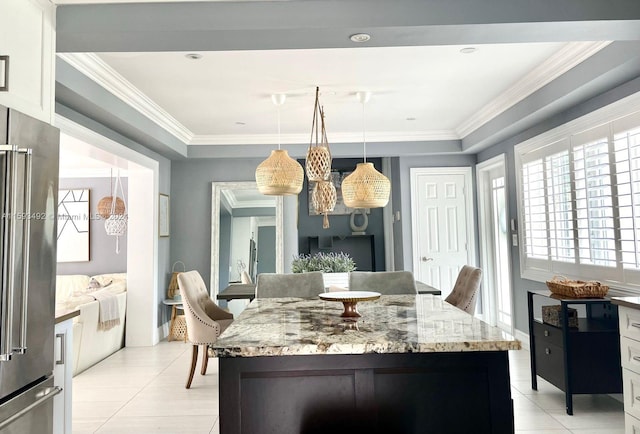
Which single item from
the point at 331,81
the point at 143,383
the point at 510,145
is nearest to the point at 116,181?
the point at 143,383

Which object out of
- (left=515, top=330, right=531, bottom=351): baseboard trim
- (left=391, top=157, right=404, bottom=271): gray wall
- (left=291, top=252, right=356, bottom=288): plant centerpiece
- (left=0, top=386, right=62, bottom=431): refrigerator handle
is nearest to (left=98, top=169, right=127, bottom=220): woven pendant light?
(left=291, top=252, right=356, bottom=288): plant centerpiece

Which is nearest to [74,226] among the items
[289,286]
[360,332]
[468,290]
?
[289,286]

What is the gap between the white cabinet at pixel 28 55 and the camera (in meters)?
1.82

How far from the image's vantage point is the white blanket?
14.4ft

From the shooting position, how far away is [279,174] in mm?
3172

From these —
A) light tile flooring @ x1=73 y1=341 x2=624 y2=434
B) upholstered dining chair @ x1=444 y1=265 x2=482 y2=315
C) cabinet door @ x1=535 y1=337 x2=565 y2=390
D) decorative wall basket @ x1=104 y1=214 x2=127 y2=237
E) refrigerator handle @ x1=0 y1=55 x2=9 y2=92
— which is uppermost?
refrigerator handle @ x1=0 y1=55 x2=9 y2=92

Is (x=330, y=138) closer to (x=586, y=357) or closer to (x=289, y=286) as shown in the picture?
(x=289, y=286)

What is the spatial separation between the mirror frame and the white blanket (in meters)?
1.32

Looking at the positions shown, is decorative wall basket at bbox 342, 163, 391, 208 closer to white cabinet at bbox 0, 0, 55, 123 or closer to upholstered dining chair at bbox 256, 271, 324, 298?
upholstered dining chair at bbox 256, 271, 324, 298

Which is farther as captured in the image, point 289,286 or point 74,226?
point 74,226

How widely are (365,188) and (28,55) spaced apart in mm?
2213

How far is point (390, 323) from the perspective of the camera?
195cm

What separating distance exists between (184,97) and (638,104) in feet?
11.9

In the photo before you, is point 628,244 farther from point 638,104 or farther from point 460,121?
point 460,121
